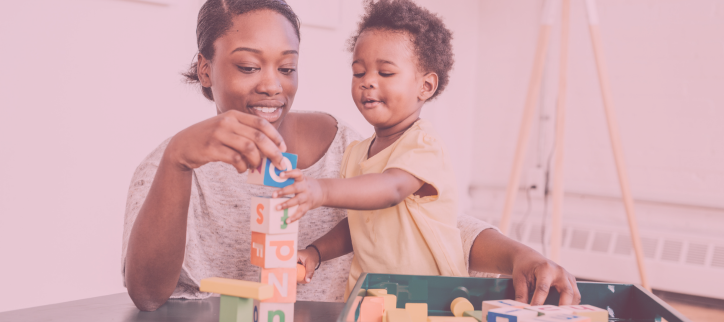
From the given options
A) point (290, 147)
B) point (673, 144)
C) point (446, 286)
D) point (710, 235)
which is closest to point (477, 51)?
point (673, 144)

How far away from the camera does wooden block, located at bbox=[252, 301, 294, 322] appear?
0.59m

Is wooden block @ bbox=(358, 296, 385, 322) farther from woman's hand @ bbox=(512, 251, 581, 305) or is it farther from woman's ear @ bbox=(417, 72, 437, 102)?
woman's ear @ bbox=(417, 72, 437, 102)

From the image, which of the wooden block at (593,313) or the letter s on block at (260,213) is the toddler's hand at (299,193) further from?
the wooden block at (593,313)

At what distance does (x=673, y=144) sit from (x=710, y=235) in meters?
0.49

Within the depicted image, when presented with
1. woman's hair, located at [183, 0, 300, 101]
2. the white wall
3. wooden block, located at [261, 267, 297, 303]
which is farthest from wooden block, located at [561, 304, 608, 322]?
the white wall

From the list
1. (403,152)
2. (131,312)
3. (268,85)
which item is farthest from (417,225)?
(131,312)

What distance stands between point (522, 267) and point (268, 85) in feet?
1.60

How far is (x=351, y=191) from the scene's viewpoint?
27.0 inches

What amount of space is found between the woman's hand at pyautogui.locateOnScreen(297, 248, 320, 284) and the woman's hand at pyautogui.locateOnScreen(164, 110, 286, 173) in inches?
13.7

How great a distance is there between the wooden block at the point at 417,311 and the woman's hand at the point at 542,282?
0.14 m

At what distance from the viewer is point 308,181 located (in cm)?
61

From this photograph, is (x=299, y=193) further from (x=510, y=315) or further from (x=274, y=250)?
(x=510, y=315)

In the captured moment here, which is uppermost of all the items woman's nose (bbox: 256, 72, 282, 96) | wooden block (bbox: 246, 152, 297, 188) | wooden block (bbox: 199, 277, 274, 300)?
woman's nose (bbox: 256, 72, 282, 96)

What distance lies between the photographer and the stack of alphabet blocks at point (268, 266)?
58cm
